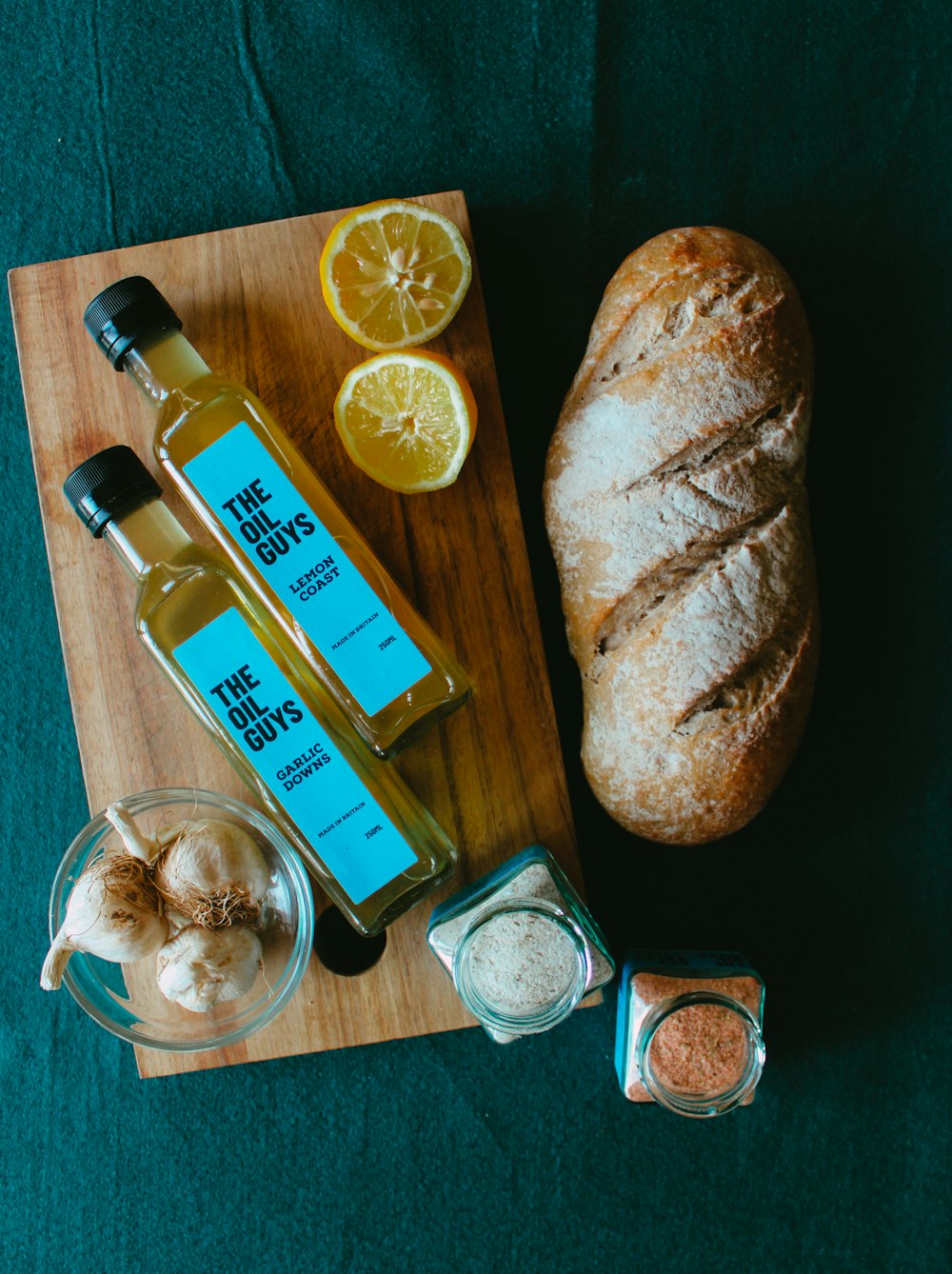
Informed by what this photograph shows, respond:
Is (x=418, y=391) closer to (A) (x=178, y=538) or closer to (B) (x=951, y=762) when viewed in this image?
(A) (x=178, y=538)

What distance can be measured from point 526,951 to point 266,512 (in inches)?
19.3

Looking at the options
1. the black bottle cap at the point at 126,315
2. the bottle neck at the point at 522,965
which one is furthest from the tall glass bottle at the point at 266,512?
the bottle neck at the point at 522,965

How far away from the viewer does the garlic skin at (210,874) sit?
0.90 metres

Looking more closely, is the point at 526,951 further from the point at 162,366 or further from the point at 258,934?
the point at 162,366

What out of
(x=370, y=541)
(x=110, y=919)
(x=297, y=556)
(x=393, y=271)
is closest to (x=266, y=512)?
(x=297, y=556)

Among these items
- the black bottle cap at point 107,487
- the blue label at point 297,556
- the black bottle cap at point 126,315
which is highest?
the black bottle cap at point 126,315

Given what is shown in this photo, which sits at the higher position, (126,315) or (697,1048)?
(126,315)

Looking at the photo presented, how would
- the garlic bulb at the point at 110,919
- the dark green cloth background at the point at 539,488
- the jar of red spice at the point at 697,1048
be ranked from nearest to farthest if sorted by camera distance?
the garlic bulb at the point at 110,919
the jar of red spice at the point at 697,1048
the dark green cloth background at the point at 539,488

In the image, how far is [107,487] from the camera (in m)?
0.88

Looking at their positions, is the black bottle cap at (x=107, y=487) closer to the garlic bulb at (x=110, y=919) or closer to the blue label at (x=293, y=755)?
the blue label at (x=293, y=755)

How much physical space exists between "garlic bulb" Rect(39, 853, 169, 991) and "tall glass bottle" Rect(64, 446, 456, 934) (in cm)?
14

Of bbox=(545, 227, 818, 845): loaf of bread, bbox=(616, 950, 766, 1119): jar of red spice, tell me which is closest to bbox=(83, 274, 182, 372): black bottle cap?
bbox=(545, 227, 818, 845): loaf of bread

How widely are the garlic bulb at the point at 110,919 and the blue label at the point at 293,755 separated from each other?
6.2 inches

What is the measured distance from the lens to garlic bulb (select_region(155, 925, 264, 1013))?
90 centimetres
